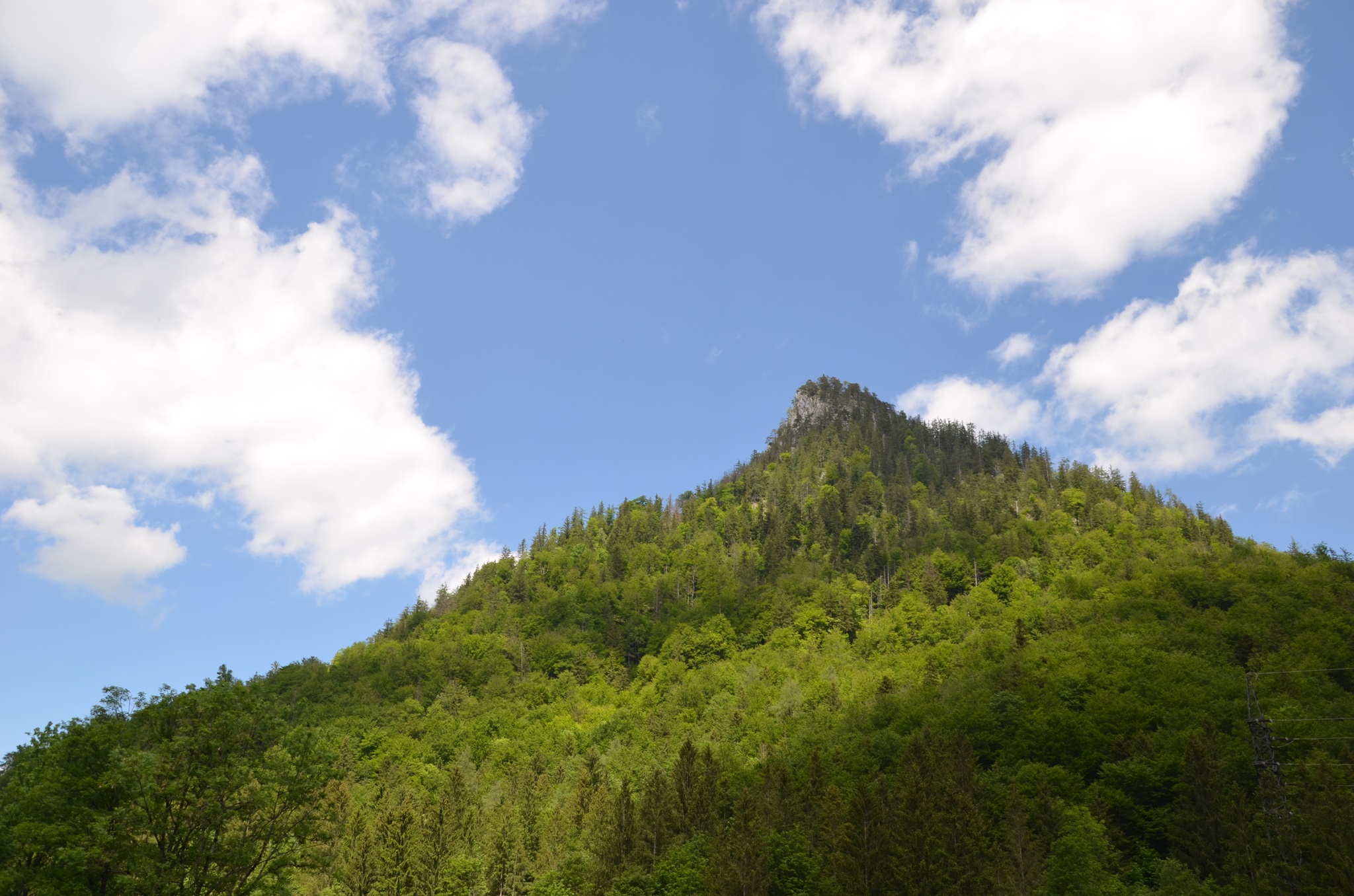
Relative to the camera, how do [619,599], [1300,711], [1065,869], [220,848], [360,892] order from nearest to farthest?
[220,848]
[1065,869]
[360,892]
[1300,711]
[619,599]

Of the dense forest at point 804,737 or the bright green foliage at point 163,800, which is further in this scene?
the dense forest at point 804,737

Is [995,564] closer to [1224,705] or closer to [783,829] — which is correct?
[1224,705]

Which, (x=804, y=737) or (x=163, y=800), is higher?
(x=804, y=737)

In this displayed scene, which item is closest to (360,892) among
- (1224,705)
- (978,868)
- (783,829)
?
(783,829)

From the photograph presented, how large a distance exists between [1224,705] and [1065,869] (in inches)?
1573

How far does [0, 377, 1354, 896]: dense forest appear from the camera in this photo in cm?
3441

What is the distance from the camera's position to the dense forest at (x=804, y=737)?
113 feet

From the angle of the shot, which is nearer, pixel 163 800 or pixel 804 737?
pixel 163 800

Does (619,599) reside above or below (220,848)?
above

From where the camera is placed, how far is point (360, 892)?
63.9 meters

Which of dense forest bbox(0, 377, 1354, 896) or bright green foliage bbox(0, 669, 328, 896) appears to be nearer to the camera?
bright green foliage bbox(0, 669, 328, 896)

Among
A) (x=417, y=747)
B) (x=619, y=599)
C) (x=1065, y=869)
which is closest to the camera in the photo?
(x=1065, y=869)

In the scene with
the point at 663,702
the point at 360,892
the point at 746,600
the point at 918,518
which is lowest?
the point at 360,892

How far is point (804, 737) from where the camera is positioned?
92812 millimetres
